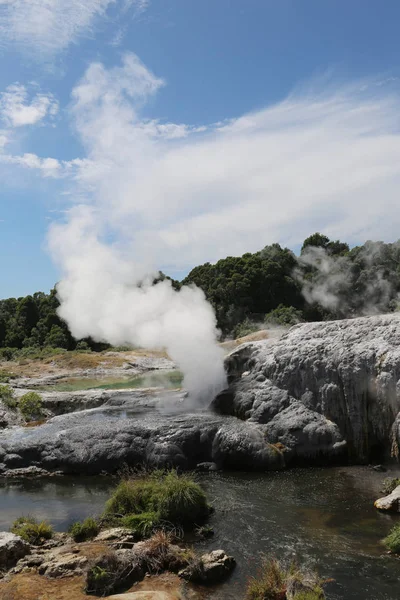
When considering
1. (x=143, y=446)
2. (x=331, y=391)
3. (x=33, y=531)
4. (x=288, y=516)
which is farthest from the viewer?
(x=331, y=391)

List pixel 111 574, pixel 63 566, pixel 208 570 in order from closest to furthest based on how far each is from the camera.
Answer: pixel 111 574 < pixel 208 570 < pixel 63 566

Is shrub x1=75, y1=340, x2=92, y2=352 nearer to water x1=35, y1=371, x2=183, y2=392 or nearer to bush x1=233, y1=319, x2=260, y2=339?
water x1=35, y1=371, x2=183, y2=392

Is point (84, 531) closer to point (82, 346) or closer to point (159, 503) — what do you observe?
point (159, 503)

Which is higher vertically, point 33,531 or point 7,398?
point 7,398

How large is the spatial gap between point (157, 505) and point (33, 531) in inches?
135

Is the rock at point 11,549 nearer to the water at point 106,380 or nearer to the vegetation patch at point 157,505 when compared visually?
the vegetation patch at point 157,505

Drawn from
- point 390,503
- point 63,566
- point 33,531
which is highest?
point 33,531

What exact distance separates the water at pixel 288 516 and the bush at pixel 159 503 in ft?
2.86

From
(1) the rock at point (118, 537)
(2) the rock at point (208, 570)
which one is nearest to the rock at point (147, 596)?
(2) the rock at point (208, 570)

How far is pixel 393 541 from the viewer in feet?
42.0

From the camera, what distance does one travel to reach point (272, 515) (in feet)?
50.8

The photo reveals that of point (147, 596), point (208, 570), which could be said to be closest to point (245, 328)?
point (208, 570)

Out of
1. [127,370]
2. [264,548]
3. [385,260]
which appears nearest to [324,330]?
[264,548]

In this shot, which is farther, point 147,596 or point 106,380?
point 106,380
